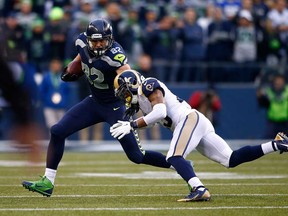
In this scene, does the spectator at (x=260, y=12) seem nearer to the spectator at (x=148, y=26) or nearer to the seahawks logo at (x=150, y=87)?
the spectator at (x=148, y=26)

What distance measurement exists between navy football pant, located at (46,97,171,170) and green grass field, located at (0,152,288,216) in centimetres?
30

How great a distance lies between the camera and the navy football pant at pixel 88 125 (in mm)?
7355

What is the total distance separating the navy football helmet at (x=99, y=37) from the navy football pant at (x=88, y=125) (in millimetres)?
514

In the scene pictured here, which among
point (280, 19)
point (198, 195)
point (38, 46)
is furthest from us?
point (280, 19)

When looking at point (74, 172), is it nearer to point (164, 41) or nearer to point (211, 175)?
point (211, 175)

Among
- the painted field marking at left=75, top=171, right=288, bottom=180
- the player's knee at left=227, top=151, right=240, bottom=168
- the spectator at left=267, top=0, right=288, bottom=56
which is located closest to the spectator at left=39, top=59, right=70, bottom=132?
the spectator at left=267, top=0, right=288, bottom=56

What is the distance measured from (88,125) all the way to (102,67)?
1.74 ft

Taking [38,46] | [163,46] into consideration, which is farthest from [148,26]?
[38,46]

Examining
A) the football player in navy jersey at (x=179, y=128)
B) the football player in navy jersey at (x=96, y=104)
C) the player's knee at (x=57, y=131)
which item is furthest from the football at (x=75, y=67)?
the football player in navy jersey at (x=179, y=128)

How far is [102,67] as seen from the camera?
7398mm

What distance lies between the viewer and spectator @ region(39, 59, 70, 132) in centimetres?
1360

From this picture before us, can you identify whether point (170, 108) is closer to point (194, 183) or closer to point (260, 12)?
point (194, 183)

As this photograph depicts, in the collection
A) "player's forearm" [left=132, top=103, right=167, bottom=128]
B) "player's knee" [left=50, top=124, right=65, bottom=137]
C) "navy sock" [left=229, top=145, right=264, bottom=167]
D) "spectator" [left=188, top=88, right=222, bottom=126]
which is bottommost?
"spectator" [left=188, top=88, right=222, bottom=126]

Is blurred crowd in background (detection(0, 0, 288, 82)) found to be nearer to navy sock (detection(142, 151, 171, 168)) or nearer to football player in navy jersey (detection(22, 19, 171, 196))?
football player in navy jersey (detection(22, 19, 171, 196))
